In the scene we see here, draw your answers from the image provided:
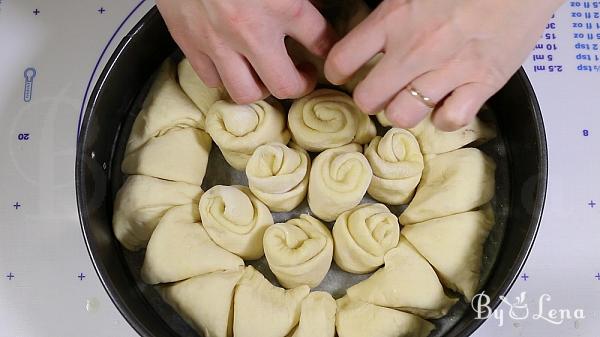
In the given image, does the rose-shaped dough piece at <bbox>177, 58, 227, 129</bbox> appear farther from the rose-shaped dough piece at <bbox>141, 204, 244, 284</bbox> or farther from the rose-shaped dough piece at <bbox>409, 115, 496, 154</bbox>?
the rose-shaped dough piece at <bbox>409, 115, 496, 154</bbox>

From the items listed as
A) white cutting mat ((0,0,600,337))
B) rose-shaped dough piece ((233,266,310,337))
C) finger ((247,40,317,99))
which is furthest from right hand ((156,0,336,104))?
white cutting mat ((0,0,600,337))

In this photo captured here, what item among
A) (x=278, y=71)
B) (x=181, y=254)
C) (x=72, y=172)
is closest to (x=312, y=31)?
(x=278, y=71)

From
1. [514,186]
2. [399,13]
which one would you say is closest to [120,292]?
[399,13]

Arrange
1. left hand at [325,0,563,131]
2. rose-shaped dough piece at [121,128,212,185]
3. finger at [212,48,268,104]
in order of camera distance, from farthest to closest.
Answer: rose-shaped dough piece at [121,128,212,185] → finger at [212,48,268,104] → left hand at [325,0,563,131]

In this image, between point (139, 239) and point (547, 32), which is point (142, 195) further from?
point (547, 32)

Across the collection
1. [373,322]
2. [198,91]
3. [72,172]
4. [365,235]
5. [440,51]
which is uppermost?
[440,51]

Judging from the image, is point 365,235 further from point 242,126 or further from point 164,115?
point 164,115
